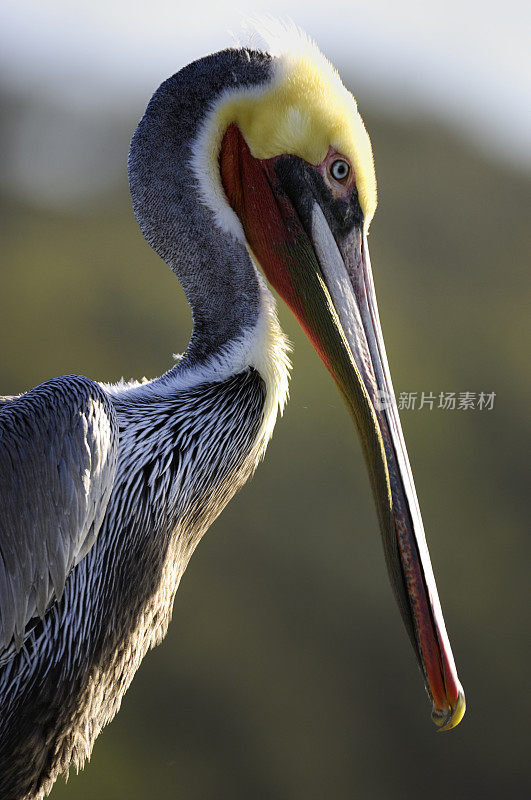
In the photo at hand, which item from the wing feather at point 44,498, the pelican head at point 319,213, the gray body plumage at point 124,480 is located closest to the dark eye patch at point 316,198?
the pelican head at point 319,213

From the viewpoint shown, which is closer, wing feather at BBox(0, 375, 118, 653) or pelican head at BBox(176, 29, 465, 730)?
wing feather at BBox(0, 375, 118, 653)

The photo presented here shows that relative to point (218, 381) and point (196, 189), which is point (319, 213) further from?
point (218, 381)

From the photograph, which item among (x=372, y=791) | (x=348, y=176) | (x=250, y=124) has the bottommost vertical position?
(x=372, y=791)

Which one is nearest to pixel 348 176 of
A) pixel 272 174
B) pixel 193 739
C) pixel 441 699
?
pixel 272 174

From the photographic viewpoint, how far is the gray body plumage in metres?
1.90

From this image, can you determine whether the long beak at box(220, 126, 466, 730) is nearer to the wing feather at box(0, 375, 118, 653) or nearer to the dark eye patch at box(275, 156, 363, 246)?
the dark eye patch at box(275, 156, 363, 246)

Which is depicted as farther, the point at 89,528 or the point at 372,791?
the point at 372,791

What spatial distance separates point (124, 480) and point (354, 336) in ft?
2.20

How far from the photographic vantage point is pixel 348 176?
87.4 inches

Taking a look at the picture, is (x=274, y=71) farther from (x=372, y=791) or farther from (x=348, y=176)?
(x=372, y=791)

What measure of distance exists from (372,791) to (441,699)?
4.23 metres

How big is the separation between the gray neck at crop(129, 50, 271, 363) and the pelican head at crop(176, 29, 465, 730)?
20mm

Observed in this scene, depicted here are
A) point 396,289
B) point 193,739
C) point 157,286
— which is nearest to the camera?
point 193,739

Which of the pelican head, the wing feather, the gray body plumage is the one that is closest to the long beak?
the pelican head
